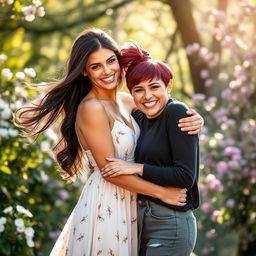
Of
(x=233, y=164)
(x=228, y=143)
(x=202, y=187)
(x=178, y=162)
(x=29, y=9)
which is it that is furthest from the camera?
(x=228, y=143)

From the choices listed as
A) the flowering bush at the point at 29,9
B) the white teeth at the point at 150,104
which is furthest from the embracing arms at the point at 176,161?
the flowering bush at the point at 29,9

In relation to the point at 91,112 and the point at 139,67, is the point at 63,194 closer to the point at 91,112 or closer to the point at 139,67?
the point at 91,112

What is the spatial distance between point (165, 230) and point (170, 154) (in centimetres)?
45

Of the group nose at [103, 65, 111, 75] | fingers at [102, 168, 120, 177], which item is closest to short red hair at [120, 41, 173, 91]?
nose at [103, 65, 111, 75]

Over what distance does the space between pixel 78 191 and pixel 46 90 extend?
12.4 ft

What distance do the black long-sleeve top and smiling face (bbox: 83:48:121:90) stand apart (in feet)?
1.26

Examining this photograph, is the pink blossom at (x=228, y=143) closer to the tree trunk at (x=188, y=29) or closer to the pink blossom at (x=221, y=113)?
the pink blossom at (x=221, y=113)

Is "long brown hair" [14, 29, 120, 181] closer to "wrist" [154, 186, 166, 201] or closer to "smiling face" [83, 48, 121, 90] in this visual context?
"smiling face" [83, 48, 121, 90]

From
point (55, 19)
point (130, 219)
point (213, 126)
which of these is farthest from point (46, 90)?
point (55, 19)

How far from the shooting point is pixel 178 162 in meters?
3.64

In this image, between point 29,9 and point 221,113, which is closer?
point 29,9

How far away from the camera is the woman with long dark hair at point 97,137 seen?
3.89m

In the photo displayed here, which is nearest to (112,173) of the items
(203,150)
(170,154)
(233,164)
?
(170,154)

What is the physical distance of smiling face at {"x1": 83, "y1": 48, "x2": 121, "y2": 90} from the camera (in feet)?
13.1
